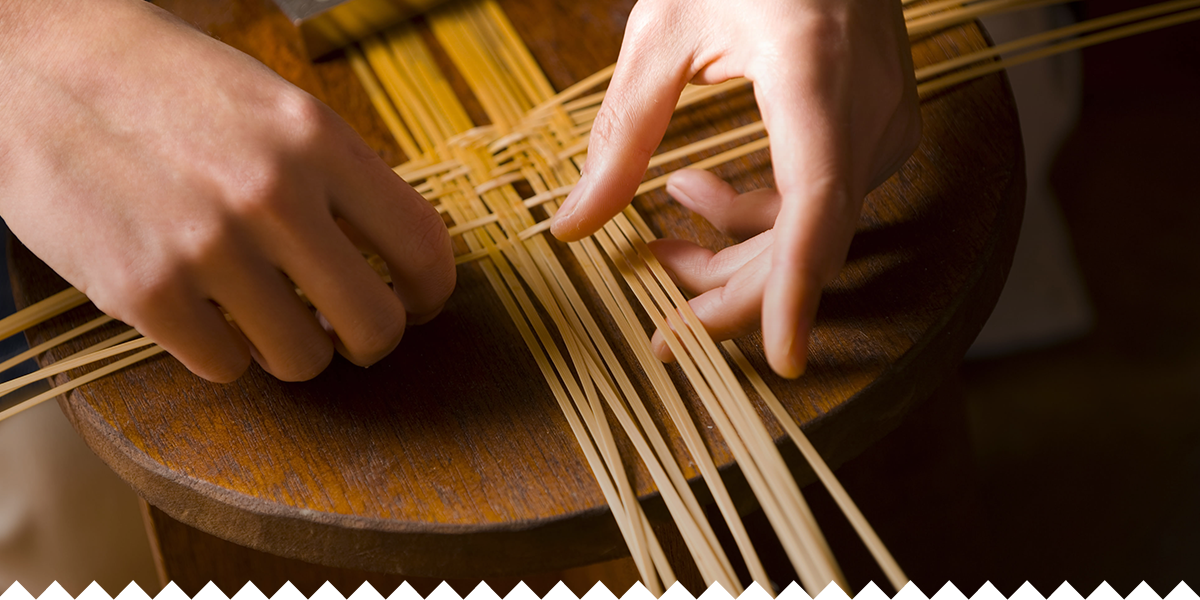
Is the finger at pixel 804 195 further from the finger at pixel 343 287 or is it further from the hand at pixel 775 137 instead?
the finger at pixel 343 287

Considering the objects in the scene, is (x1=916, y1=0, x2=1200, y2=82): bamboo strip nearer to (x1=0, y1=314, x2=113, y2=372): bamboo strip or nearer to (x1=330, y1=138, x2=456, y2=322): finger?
(x1=330, y1=138, x2=456, y2=322): finger

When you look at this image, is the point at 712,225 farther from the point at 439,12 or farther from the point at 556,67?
the point at 439,12

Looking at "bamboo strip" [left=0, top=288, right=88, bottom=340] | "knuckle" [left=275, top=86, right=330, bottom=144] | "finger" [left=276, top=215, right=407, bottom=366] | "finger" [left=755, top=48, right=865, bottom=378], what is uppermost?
"knuckle" [left=275, top=86, right=330, bottom=144]

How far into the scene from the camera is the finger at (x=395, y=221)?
0.44m

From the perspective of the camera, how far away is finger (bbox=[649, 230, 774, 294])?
18.9 inches

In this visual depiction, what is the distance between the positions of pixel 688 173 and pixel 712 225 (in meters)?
0.04

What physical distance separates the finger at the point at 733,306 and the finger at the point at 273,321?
200 millimetres

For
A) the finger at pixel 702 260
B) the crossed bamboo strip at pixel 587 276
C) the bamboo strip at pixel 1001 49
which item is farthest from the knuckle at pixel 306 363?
the bamboo strip at pixel 1001 49

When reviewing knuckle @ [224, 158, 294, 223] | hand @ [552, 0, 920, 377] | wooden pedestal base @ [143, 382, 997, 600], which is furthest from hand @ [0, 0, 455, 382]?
wooden pedestal base @ [143, 382, 997, 600]

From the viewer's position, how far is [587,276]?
530mm

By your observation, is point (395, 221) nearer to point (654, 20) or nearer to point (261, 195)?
point (261, 195)

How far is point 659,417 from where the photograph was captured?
461 millimetres

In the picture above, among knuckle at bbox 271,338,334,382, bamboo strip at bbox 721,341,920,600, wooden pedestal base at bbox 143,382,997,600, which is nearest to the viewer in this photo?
bamboo strip at bbox 721,341,920,600

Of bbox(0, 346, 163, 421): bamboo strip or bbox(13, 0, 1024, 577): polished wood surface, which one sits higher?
bbox(0, 346, 163, 421): bamboo strip
